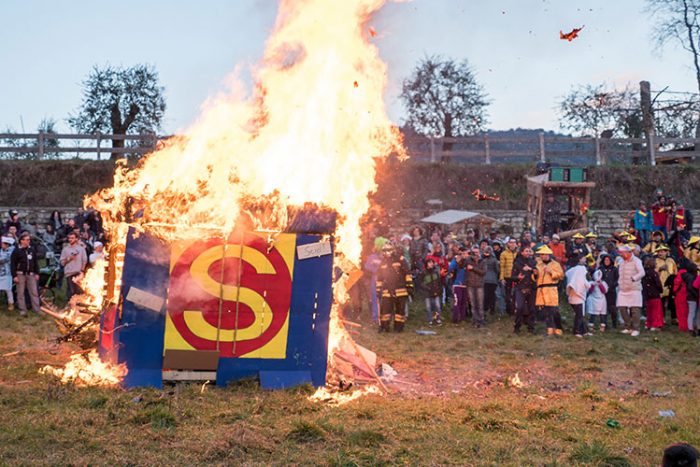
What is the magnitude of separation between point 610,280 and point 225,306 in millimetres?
9786

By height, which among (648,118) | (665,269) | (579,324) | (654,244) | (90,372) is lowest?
(90,372)

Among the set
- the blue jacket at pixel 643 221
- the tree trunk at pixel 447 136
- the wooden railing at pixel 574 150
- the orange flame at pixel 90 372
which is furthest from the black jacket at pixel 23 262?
the tree trunk at pixel 447 136

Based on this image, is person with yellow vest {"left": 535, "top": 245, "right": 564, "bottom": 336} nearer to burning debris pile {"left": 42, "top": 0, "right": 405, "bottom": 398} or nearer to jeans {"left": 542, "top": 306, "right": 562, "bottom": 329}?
jeans {"left": 542, "top": 306, "right": 562, "bottom": 329}

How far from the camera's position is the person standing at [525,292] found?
15227mm

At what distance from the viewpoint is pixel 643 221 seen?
70.4 ft

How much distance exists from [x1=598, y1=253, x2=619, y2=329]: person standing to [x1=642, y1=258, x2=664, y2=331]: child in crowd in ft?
2.05

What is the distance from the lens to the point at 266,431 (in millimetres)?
7273

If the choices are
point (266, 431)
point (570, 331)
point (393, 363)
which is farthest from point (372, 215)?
point (266, 431)

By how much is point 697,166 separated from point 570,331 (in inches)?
673

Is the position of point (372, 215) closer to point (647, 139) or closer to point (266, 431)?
point (647, 139)

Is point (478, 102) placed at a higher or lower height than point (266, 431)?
higher

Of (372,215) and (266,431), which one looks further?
(372,215)

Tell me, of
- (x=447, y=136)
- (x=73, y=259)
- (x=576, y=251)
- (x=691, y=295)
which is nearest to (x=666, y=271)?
(x=691, y=295)

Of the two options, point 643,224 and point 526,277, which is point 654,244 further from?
point 643,224
